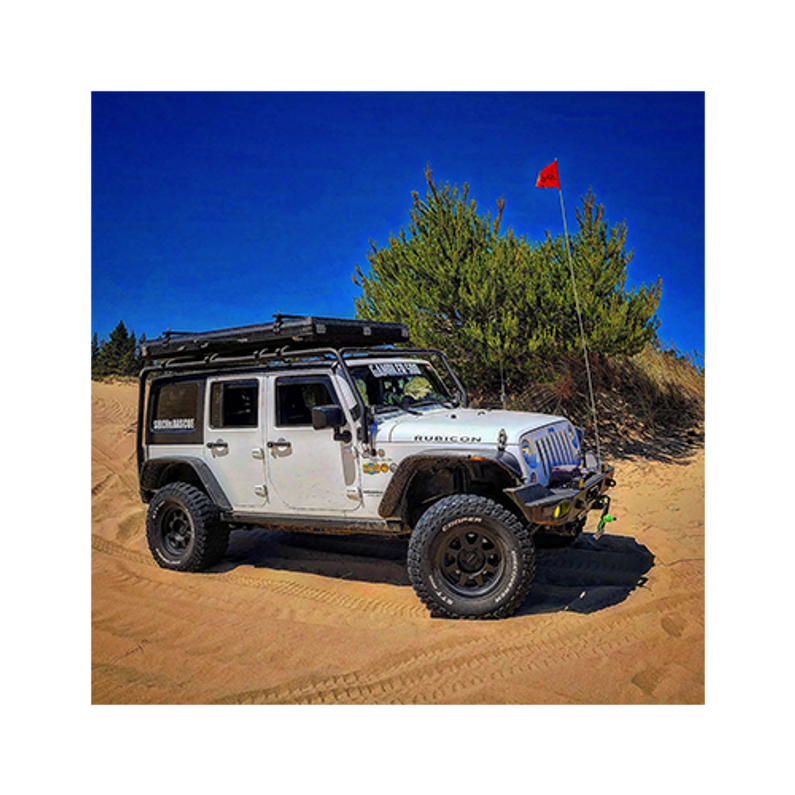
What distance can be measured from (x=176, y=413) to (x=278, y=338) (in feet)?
5.22

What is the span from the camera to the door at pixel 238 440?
5.33m

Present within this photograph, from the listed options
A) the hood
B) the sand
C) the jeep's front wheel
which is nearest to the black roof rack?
the hood

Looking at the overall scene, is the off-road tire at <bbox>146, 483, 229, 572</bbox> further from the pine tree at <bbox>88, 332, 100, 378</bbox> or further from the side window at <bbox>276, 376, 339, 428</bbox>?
the pine tree at <bbox>88, 332, 100, 378</bbox>

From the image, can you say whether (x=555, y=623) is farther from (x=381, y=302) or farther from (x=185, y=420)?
(x=381, y=302)

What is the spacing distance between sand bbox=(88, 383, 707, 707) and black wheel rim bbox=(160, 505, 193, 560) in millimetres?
238

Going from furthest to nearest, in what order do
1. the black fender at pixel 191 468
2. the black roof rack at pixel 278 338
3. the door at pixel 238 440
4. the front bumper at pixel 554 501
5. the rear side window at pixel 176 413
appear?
the rear side window at pixel 176 413
the black fender at pixel 191 468
the door at pixel 238 440
the black roof rack at pixel 278 338
the front bumper at pixel 554 501

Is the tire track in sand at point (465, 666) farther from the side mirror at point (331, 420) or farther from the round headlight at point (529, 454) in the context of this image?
the side mirror at point (331, 420)

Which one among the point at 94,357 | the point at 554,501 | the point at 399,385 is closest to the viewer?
the point at 554,501

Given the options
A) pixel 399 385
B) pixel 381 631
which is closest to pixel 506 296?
pixel 399 385

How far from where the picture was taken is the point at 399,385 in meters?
5.56

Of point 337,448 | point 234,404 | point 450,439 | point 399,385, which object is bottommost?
point 337,448

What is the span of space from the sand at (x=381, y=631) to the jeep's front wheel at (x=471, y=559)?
14 centimetres

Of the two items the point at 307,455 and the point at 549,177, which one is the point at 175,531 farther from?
the point at 549,177

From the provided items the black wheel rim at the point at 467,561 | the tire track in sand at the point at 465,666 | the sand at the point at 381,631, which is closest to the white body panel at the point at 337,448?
the black wheel rim at the point at 467,561
